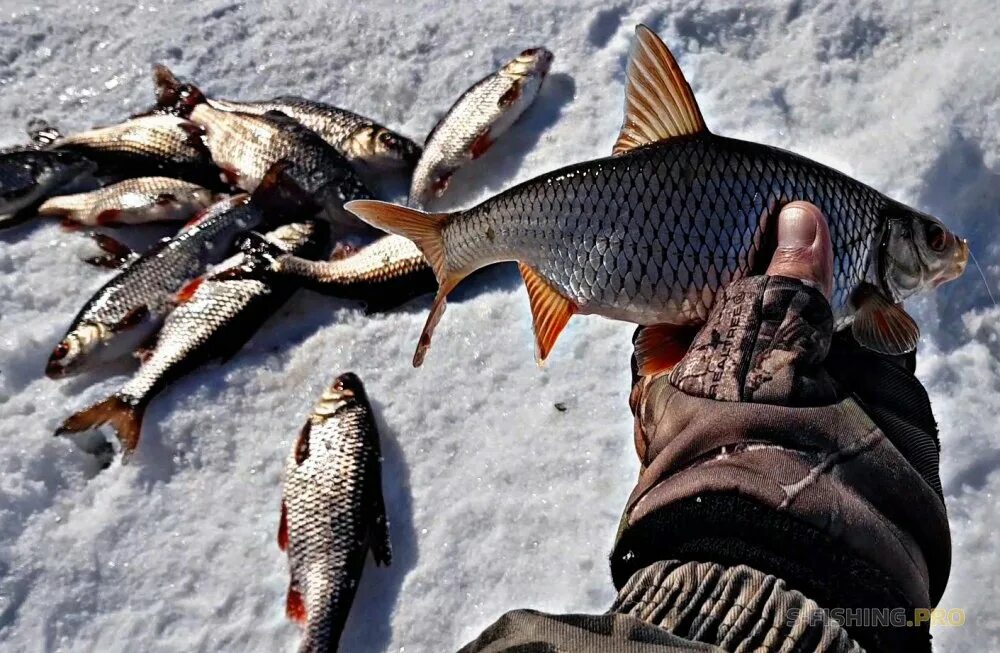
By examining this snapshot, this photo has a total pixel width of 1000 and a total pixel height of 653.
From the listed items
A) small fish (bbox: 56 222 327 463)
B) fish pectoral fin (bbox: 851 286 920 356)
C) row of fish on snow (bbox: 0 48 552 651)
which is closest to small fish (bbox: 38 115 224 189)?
row of fish on snow (bbox: 0 48 552 651)

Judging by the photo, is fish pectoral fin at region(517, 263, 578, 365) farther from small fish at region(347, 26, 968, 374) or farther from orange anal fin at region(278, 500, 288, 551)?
orange anal fin at region(278, 500, 288, 551)

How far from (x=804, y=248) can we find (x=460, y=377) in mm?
1570

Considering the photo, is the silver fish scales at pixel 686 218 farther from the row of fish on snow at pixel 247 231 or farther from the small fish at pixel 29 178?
the small fish at pixel 29 178

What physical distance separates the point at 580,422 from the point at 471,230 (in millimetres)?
1015

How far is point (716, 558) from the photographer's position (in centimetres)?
140

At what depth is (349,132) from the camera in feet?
12.0

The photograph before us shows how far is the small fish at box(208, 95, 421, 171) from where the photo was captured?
3.59 meters

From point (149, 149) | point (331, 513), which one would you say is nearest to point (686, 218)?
point (331, 513)

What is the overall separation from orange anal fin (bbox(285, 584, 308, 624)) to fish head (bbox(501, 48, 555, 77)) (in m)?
2.44

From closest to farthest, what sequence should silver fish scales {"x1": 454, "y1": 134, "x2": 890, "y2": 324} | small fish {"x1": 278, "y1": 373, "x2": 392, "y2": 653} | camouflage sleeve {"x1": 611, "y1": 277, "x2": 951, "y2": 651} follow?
camouflage sleeve {"x1": 611, "y1": 277, "x2": 951, "y2": 651}, silver fish scales {"x1": 454, "y1": 134, "x2": 890, "y2": 324}, small fish {"x1": 278, "y1": 373, "x2": 392, "y2": 653}

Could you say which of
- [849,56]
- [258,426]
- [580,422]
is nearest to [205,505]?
[258,426]

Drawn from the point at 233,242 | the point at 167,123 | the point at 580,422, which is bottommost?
the point at 580,422

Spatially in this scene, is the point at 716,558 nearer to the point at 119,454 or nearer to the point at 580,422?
the point at 580,422

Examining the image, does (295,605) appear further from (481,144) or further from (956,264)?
(956,264)
